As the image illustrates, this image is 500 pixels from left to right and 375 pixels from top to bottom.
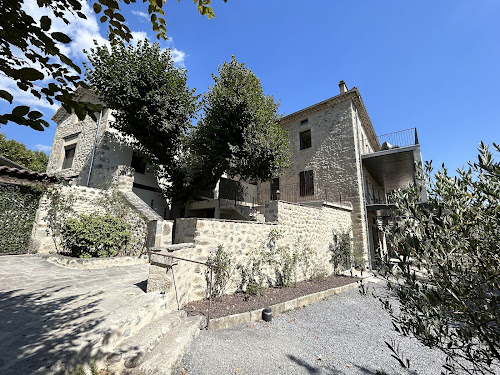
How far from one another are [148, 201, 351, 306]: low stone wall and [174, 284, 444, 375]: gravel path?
123cm

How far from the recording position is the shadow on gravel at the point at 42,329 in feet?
6.82

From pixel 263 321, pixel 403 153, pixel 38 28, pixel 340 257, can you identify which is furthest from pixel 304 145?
pixel 38 28

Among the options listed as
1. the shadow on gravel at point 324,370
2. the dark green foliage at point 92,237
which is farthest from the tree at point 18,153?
the shadow on gravel at point 324,370

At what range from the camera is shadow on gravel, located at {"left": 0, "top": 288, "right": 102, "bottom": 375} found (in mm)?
2080

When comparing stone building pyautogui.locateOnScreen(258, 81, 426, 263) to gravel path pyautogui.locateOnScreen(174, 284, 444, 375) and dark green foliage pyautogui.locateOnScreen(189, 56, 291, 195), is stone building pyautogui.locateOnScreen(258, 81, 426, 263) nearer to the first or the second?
dark green foliage pyautogui.locateOnScreen(189, 56, 291, 195)

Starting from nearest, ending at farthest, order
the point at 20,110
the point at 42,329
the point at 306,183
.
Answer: the point at 20,110
the point at 42,329
the point at 306,183

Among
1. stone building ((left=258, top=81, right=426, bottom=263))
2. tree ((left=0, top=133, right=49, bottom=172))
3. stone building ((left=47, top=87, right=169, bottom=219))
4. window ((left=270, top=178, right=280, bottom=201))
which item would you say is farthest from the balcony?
tree ((left=0, top=133, right=49, bottom=172))

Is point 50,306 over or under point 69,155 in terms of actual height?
under

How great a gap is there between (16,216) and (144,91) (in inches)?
262

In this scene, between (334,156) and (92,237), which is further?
(334,156)

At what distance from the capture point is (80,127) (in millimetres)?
13680

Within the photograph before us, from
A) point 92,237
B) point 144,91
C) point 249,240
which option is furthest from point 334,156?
point 92,237

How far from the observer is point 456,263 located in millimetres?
1784

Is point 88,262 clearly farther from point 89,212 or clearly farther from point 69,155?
point 69,155
